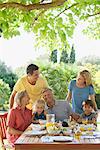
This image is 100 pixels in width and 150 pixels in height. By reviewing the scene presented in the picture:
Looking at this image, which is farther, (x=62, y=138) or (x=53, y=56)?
(x=53, y=56)

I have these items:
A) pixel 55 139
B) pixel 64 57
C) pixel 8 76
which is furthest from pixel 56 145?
pixel 64 57

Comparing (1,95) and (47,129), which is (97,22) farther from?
(47,129)

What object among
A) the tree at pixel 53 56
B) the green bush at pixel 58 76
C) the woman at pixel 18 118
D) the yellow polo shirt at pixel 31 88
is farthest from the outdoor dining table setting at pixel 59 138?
the tree at pixel 53 56

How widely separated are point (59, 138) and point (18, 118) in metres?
0.97

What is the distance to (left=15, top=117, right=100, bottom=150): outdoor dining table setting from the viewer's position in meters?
3.43

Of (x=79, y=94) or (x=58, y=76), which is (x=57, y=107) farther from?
(x=58, y=76)

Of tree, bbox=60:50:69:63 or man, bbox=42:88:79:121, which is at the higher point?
tree, bbox=60:50:69:63

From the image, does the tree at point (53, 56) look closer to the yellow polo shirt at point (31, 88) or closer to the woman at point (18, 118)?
the yellow polo shirt at point (31, 88)

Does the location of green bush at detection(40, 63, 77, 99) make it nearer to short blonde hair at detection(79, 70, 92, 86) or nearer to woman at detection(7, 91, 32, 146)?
short blonde hair at detection(79, 70, 92, 86)

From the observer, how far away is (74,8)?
3875mm

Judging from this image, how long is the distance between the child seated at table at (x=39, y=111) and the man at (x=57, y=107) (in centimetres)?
9

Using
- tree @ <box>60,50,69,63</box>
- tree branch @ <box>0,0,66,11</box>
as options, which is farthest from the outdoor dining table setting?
tree @ <box>60,50,69,63</box>

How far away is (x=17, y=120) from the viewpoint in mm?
4488

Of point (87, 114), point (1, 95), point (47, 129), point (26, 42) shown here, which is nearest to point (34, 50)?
point (26, 42)
